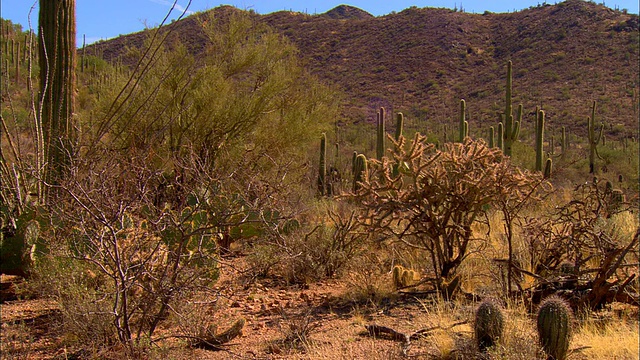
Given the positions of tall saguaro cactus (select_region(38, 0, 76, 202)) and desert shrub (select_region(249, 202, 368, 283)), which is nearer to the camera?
tall saguaro cactus (select_region(38, 0, 76, 202))

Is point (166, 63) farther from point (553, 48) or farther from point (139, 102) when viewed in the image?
point (553, 48)

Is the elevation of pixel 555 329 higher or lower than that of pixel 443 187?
lower

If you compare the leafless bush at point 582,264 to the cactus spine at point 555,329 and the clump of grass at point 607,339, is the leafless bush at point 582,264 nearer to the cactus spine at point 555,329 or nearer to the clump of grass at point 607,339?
the clump of grass at point 607,339

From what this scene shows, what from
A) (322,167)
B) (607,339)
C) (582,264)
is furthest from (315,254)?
(322,167)

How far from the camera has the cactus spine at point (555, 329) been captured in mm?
3686

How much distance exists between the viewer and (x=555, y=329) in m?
3.69

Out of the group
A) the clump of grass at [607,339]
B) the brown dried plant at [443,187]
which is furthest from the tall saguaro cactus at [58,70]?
the clump of grass at [607,339]

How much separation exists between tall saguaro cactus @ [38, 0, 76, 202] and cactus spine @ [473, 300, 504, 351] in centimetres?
471

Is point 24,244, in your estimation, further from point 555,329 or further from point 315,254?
point 555,329

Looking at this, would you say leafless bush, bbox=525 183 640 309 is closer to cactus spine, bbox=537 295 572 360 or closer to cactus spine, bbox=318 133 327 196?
cactus spine, bbox=537 295 572 360

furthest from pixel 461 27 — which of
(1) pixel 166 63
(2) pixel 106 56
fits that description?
(1) pixel 166 63

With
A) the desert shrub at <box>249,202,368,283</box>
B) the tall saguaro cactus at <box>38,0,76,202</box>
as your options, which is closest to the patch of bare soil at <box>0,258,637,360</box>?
the desert shrub at <box>249,202,368,283</box>

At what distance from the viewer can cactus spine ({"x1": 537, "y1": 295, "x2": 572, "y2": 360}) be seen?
3.69 meters

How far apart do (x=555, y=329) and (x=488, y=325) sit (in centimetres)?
43
